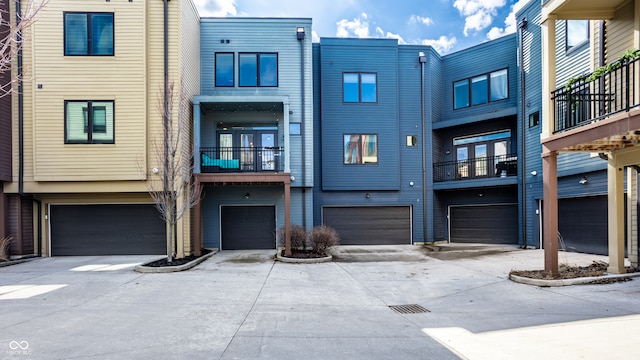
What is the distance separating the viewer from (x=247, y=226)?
15.9 meters

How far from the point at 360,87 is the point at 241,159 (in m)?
6.47

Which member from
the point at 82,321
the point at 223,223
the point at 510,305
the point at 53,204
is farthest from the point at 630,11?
the point at 53,204

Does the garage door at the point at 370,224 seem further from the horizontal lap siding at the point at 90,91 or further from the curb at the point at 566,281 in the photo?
the curb at the point at 566,281

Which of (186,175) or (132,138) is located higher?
(132,138)

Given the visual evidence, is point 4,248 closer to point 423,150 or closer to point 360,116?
point 360,116

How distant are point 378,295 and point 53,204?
12790 millimetres

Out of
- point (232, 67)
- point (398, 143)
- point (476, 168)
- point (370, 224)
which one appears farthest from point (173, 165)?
point (476, 168)

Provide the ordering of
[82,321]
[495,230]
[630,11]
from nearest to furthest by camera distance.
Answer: [82,321] < [630,11] < [495,230]

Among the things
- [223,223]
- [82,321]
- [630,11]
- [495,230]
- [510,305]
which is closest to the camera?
[82,321]

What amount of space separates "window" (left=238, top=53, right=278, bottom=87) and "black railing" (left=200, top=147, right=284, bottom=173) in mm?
2812

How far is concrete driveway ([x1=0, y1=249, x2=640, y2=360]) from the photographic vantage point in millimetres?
4789

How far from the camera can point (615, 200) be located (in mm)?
9180

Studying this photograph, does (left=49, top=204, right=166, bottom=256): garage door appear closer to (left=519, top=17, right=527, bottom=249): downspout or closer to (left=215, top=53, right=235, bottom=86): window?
(left=215, top=53, right=235, bottom=86): window

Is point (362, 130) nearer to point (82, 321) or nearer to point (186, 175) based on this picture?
point (186, 175)
